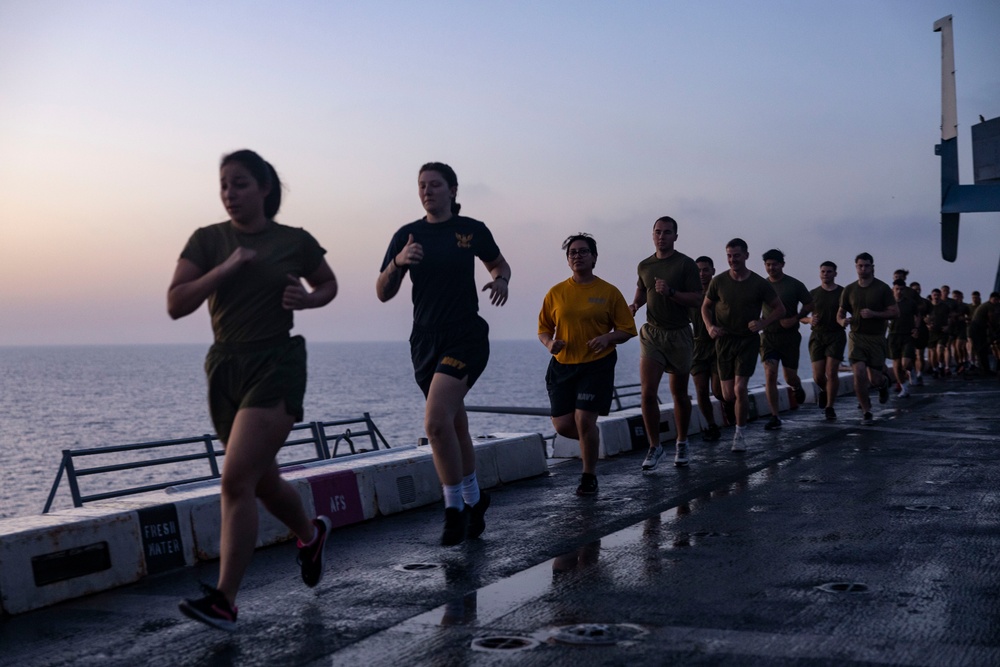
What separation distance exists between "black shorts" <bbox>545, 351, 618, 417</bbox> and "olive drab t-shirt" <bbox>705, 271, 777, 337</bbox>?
338 centimetres

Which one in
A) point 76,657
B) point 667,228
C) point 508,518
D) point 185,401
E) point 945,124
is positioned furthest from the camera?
point 185,401

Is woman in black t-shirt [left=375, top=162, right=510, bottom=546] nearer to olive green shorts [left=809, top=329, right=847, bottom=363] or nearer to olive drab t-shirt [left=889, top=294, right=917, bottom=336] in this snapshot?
olive green shorts [left=809, top=329, right=847, bottom=363]

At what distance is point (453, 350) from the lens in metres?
6.48

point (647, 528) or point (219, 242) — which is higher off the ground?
point (219, 242)

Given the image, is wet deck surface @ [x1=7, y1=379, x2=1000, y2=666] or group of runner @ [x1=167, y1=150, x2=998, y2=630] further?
group of runner @ [x1=167, y1=150, x2=998, y2=630]

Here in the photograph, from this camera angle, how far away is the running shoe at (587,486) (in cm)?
876

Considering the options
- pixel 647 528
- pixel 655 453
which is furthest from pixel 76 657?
pixel 655 453

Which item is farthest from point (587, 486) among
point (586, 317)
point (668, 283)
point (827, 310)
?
point (827, 310)

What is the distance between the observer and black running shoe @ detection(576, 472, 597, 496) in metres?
8.76

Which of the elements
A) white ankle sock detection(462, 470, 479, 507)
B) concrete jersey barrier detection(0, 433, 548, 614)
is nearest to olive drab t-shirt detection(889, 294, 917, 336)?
concrete jersey barrier detection(0, 433, 548, 614)

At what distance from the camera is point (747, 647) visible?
4043mm

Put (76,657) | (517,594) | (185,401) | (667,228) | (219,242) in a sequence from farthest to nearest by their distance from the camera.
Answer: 1. (185,401)
2. (667,228)
3. (517,594)
4. (219,242)
5. (76,657)

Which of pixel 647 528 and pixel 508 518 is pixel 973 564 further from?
pixel 508 518

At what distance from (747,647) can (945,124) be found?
30370mm
